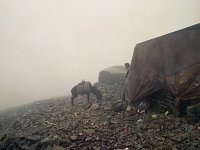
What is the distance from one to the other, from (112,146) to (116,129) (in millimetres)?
1655

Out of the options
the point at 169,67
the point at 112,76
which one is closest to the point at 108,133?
the point at 169,67

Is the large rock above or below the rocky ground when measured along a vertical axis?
above

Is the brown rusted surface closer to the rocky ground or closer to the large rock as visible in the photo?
the rocky ground

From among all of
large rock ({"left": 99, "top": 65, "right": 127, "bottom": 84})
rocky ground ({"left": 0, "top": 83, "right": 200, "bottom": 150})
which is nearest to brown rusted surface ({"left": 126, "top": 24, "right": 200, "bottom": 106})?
rocky ground ({"left": 0, "top": 83, "right": 200, "bottom": 150})

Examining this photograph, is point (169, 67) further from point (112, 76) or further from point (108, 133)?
point (112, 76)

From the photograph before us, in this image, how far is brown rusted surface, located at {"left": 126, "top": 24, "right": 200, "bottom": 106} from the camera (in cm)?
1059

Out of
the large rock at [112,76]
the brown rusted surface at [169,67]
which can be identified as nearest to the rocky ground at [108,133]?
the brown rusted surface at [169,67]

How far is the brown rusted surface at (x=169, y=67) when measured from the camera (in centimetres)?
1059

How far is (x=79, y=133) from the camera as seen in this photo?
10.9 meters

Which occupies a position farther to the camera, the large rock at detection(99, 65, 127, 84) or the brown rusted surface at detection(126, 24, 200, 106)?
the large rock at detection(99, 65, 127, 84)

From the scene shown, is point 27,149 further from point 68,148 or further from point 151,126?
point 151,126

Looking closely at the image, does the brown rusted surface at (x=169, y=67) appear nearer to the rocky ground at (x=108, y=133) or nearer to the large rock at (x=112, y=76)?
the rocky ground at (x=108, y=133)

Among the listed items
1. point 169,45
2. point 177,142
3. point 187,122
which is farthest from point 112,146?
point 169,45

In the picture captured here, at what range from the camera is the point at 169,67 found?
11.7 metres
